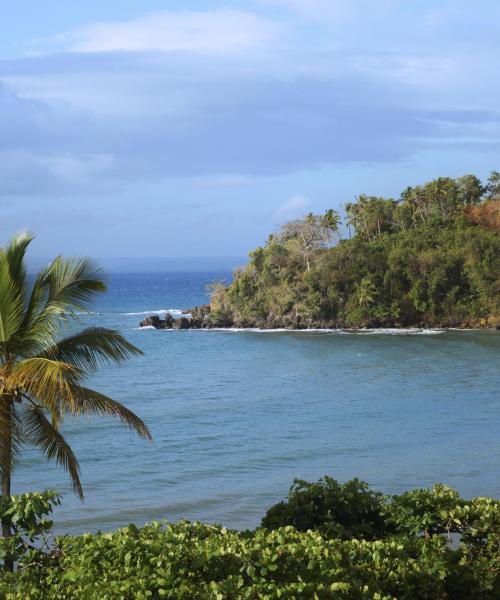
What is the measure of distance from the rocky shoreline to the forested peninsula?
0.07 m

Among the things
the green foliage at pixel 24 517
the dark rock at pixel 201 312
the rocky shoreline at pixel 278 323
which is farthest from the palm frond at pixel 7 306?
the dark rock at pixel 201 312

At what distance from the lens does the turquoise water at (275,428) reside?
2311 centimetres

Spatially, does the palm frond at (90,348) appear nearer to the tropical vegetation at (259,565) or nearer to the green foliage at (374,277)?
the tropical vegetation at (259,565)

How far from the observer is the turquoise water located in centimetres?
2311

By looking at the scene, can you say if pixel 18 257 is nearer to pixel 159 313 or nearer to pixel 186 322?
pixel 186 322

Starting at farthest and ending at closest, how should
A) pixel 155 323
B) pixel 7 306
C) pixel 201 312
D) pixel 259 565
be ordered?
pixel 201 312
pixel 155 323
pixel 7 306
pixel 259 565

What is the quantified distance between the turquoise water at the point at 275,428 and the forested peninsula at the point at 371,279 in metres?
5.58

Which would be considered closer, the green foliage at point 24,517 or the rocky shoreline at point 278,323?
the green foliage at point 24,517

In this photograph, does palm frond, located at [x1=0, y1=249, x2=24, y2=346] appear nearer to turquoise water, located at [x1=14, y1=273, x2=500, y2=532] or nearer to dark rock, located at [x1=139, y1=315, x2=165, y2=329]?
turquoise water, located at [x1=14, y1=273, x2=500, y2=532]

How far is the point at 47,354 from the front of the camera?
12.1 meters

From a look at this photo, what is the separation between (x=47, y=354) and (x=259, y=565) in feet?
17.4

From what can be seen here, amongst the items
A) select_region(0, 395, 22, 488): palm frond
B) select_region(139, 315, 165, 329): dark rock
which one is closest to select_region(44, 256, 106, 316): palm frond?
select_region(0, 395, 22, 488): palm frond

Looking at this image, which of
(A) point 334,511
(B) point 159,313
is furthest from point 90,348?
(B) point 159,313

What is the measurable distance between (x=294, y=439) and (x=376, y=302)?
3501 cm
